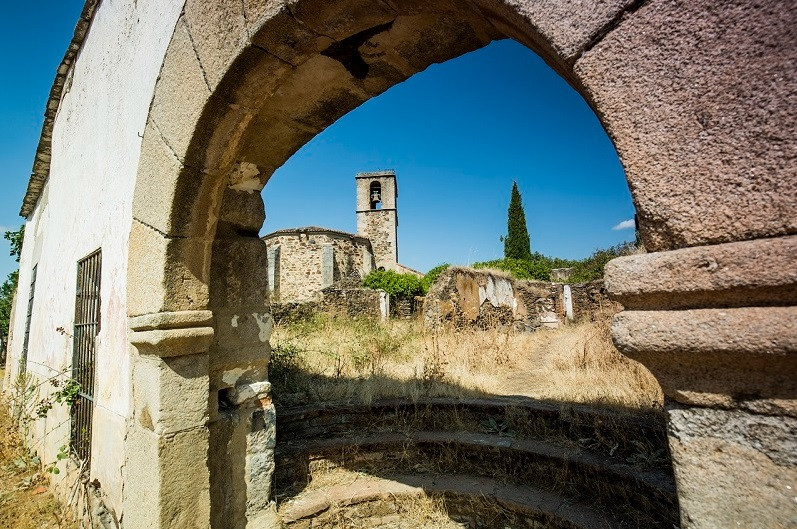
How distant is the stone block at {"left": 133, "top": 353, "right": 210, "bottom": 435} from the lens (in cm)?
217

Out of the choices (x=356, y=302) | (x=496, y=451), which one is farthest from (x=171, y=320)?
(x=356, y=302)

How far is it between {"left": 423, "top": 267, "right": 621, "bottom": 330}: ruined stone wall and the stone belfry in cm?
1331

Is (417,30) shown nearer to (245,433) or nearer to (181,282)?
(181,282)

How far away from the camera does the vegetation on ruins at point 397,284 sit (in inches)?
653

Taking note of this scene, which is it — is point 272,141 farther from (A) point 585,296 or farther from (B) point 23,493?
(A) point 585,296

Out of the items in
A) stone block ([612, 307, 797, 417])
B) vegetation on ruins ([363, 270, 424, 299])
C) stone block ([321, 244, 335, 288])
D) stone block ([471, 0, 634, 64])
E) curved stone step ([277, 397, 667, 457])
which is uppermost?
stone block ([321, 244, 335, 288])

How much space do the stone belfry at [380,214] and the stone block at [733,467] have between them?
2480 centimetres

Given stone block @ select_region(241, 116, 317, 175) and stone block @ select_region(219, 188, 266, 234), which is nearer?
stone block @ select_region(241, 116, 317, 175)

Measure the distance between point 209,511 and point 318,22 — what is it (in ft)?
8.56

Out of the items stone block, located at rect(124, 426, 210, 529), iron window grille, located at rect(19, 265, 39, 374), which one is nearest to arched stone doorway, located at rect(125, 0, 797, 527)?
stone block, located at rect(124, 426, 210, 529)

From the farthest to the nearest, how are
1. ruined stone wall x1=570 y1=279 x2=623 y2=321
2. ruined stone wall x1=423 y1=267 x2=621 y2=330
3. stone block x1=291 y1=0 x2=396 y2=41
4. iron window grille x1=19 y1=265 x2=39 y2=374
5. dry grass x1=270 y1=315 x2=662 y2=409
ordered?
ruined stone wall x1=570 y1=279 x2=623 y2=321 < ruined stone wall x1=423 y1=267 x2=621 y2=330 < iron window grille x1=19 y1=265 x2=39 y2=374 < dry grass x1=270 y1=315 x2=662 y2=409 < stone block x1=291 y1=0 x2=396 y2=41

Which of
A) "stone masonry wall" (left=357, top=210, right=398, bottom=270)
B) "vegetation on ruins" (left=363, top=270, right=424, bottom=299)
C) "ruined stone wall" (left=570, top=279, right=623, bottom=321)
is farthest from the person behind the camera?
"stone masonry wall" (left=357, top=210, right=398, bottom=270)

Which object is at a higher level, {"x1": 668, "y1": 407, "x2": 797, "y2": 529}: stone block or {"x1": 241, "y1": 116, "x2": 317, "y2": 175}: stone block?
{"x1": 241, "y1": 116, "x2": 317, "y2": 175}: stone block

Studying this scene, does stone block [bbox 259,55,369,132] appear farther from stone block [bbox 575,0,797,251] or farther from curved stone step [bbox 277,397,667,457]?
curved stone step [bbox 277,397,667,457]
